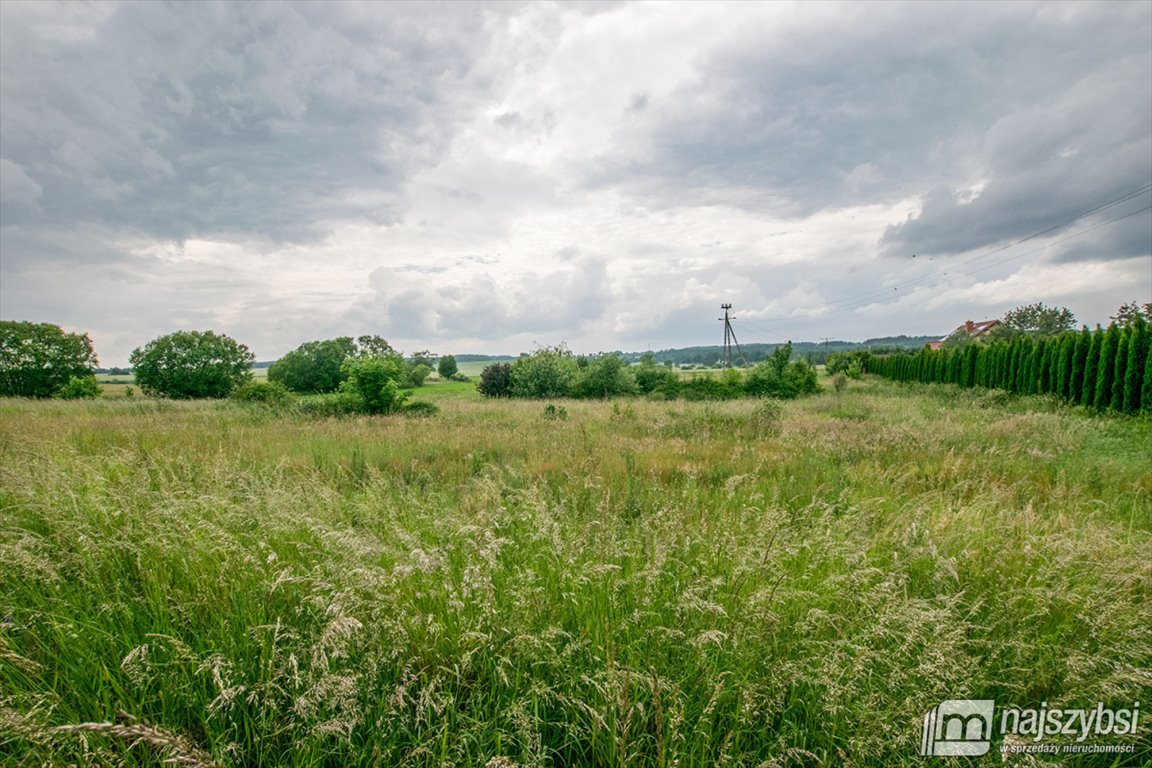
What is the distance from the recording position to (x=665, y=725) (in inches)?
75.8

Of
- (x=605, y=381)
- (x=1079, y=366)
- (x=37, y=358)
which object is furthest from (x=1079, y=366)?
(x=37, y=358)

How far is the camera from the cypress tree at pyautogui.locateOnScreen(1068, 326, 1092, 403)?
20.2 m

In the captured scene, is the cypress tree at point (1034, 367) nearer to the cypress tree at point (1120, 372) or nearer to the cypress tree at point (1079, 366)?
the cypress tree at point (1079, 366)

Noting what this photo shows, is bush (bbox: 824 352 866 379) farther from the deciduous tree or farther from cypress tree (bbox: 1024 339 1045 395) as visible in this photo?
the deciduous tree

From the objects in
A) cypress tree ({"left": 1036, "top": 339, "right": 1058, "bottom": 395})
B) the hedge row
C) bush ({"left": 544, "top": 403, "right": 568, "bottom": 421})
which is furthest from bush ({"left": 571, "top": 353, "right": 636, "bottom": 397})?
the hedge row

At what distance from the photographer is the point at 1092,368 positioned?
1958cm

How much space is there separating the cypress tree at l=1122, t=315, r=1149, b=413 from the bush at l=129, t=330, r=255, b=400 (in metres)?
62.8

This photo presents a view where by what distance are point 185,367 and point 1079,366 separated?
6887 cm

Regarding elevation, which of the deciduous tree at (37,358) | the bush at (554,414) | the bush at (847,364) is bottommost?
the bush at (847,364)

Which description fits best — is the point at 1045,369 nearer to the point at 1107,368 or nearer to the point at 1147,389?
the point at 1107,368

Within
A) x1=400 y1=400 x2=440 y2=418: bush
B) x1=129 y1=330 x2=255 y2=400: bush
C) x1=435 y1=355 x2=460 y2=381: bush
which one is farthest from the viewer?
x1=435 y1=355 x2=460 y2=381: bush

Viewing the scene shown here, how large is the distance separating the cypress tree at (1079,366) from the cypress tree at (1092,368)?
1.10 feet

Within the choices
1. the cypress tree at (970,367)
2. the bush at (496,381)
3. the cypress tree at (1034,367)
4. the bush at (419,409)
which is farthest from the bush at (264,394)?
the cypress tree at (970,367)

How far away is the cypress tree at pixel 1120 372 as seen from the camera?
1752 centimetres
